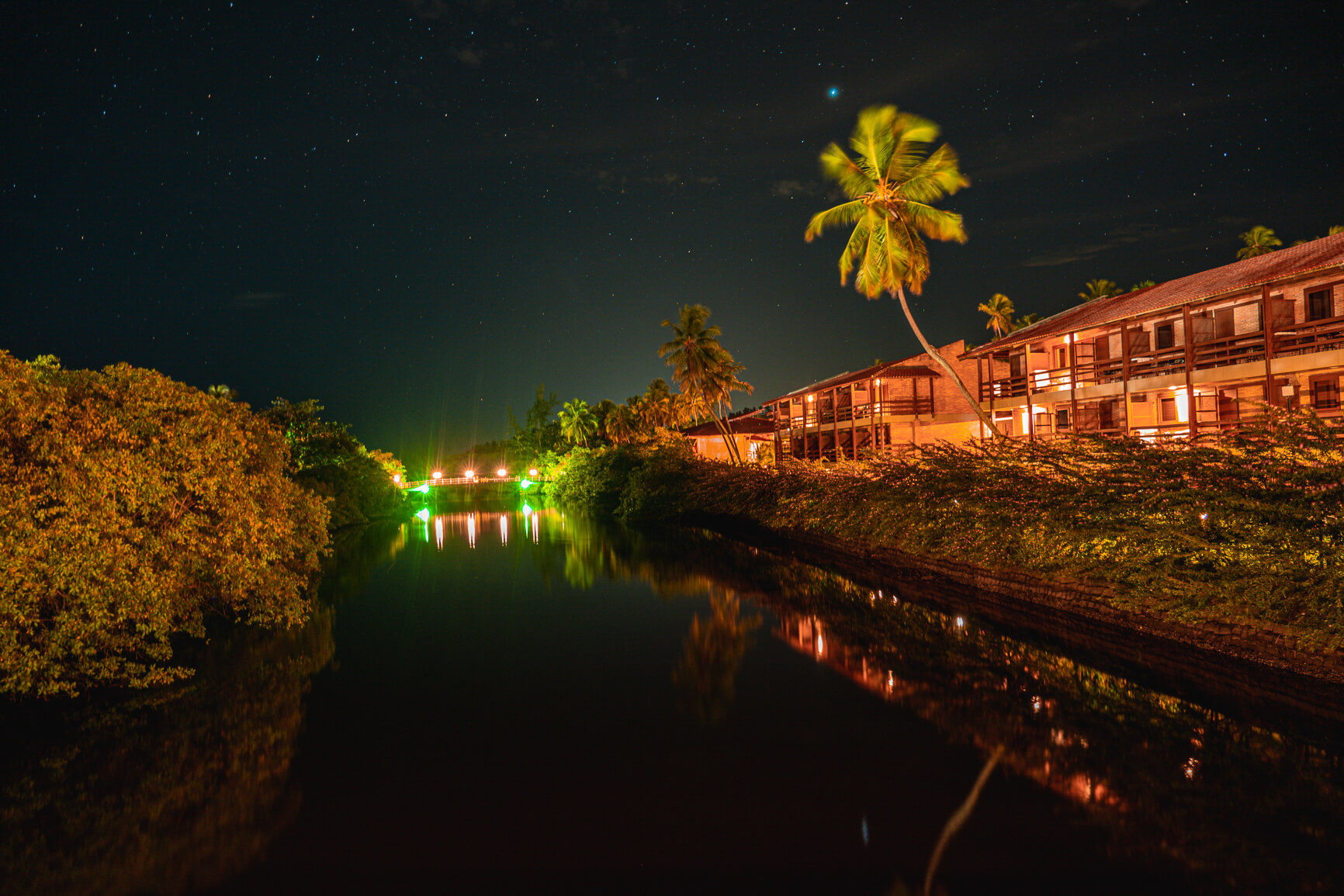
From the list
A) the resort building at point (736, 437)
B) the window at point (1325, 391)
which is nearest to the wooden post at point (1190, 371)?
the window at point (1325, 391)

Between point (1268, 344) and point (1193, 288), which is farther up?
point (1193, 288)

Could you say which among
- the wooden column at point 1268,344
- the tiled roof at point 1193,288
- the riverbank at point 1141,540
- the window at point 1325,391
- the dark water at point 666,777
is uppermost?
the tiled roof at point 1193,288

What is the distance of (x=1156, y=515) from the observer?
9.91 meters

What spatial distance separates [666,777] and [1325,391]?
885 inches

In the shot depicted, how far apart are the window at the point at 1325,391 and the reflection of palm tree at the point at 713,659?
57.1 feet

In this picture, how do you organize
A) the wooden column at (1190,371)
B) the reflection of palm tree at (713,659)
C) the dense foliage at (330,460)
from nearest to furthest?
the reflection of palm tree at (713,659), the wooden column at (1190,371), the dense foliage at (330,460)

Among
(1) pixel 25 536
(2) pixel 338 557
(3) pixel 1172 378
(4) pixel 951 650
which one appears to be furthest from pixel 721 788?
(3) pixel 1172 378

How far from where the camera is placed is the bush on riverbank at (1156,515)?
8156mm

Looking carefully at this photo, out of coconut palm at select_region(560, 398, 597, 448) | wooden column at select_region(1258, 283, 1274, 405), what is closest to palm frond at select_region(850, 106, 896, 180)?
wooden column at select_region(1258, 283, 1274, 405)

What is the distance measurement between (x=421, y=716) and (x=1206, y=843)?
657 cm

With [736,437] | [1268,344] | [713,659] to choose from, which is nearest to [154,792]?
[713,659]

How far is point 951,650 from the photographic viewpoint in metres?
9.55

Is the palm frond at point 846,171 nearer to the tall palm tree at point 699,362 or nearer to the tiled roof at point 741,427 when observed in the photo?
the tall palm tree at point 699,362

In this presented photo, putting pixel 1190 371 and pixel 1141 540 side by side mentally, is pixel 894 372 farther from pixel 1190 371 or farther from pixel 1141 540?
pixel 1141 540
